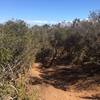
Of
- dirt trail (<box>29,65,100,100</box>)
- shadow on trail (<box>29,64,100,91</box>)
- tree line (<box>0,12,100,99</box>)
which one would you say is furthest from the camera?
shadow on trail (<box>29,64,100,91</box>)

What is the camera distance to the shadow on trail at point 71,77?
33291 mm

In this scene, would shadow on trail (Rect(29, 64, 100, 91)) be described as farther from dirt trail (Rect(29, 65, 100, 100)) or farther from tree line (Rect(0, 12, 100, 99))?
tree line (Rect(0, 12, 100, 99))

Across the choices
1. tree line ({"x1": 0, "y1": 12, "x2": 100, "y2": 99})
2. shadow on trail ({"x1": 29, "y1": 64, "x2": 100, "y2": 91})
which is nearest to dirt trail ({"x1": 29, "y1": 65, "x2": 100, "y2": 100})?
shadow on trail ({"x1": 29, "y1": 64, "x2": 100, "y2": 91})

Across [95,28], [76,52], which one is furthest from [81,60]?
[95,28]

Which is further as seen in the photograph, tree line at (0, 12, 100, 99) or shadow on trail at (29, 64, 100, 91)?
shadow on trail at (29, 64, 100, 91)

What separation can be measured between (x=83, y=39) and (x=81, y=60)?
468 centimetres

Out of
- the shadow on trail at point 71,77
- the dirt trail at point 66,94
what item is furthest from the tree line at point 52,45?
the dirt trail at point 66,94

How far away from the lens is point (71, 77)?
37.8 metres

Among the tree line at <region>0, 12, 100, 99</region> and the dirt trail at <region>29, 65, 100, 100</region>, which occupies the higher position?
the tree line at <region>0, 12, 100, 99</region>

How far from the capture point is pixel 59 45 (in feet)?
173

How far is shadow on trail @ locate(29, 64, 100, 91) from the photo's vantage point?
33.3m

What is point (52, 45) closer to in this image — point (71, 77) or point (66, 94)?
point (71, 77)

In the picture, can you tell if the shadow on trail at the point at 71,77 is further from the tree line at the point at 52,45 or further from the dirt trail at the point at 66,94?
Answer: the tree line at the point at 52,45

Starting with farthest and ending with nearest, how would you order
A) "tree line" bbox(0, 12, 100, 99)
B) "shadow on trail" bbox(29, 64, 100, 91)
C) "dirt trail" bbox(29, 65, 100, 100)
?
1. "shadow on trail" bbox(29, 64, 100, 91)
2. "tree line" bbox(0, 12, 100, 99)
3. "dirt trail" bbox(29, 65, 100, 100)
